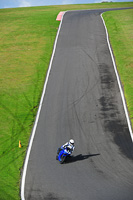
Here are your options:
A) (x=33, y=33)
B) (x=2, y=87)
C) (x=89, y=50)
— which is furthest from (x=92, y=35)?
(x=2, y=87)

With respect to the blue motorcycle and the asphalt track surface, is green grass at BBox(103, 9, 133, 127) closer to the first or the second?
the asphalt track surface

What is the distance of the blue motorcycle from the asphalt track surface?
1.30 ft

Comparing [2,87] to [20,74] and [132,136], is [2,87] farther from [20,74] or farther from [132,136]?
[132,136]

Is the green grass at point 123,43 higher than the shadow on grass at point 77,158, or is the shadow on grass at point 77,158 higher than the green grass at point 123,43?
the green grass at point 123,43

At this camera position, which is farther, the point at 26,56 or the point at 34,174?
the point at 26,56

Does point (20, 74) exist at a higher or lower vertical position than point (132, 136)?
higher

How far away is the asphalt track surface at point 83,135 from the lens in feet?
50.0

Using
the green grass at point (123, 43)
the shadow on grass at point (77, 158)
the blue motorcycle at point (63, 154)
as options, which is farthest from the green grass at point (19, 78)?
the shadow on grass at point (77, 158)

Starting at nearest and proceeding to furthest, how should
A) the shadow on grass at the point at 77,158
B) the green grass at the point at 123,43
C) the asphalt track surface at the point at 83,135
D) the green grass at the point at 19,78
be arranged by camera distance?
the asphalt track surface at the point at 83,135 → the shadow on grass at the point at 77,158 → the green grass at the point at 19,78 → the green grass at the point at 123,43

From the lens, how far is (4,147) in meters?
19.5

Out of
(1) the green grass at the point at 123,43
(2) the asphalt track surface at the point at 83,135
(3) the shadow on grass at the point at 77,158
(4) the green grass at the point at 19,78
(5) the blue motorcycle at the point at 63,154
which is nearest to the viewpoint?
(2) the asphalt track surface at the point at 83,135

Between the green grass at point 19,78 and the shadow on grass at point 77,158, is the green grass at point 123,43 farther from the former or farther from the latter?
the shadow on grass at point 77,158

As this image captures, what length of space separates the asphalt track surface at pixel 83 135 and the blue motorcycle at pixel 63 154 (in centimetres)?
40

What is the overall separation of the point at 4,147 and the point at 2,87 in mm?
11097
